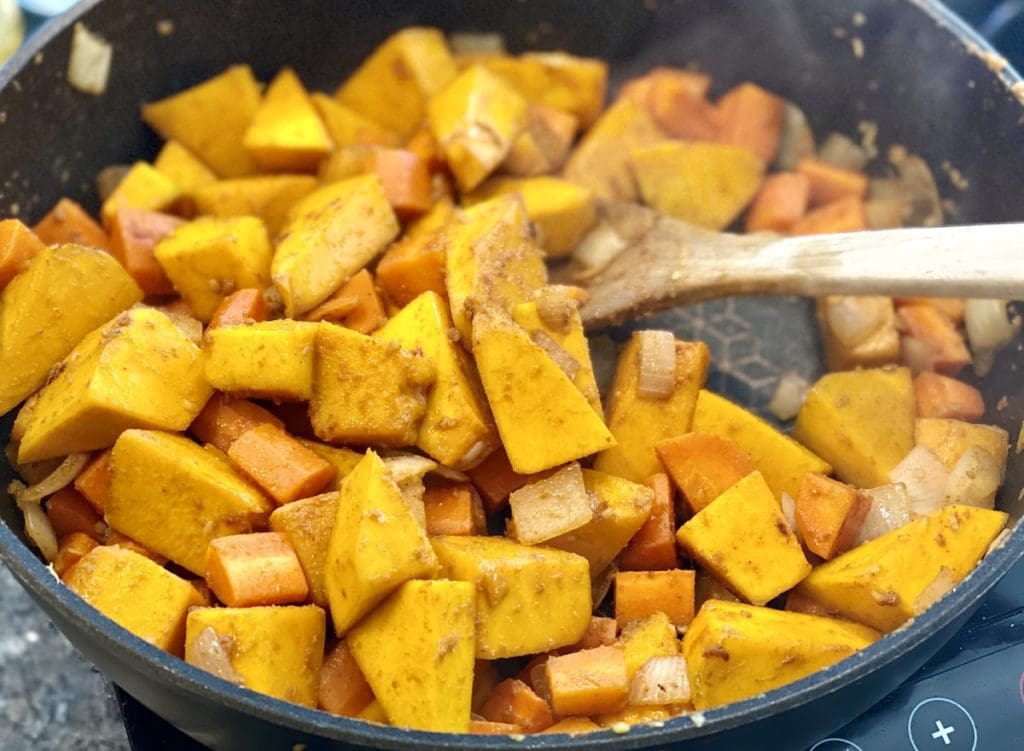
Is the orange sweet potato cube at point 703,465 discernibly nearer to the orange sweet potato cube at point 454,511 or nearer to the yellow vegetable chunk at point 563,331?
the yellow vegetable chunk at point 563,331

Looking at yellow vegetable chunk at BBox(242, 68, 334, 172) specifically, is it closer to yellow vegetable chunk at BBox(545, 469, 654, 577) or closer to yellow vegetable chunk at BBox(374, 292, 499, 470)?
yellow vegetable chunk at BBox(374, 292, 499, 470)

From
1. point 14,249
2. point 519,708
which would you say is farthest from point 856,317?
point 14,249

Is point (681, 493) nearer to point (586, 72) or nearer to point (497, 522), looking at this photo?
point (497, 522)

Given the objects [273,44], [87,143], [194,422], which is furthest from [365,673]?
[273,44]

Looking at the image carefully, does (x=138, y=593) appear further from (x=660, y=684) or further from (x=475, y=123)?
(x=475, y=123)

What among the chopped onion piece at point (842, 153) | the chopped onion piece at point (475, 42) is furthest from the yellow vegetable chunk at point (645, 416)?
the chopped onion piece at point (475, 42)

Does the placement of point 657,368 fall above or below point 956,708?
above
